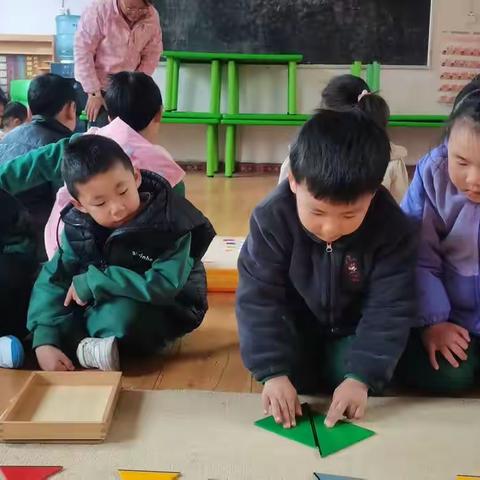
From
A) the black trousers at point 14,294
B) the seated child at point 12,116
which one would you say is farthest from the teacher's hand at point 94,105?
the black trousers at point 14,294

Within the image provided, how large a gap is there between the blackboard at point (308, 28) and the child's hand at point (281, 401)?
3315mm

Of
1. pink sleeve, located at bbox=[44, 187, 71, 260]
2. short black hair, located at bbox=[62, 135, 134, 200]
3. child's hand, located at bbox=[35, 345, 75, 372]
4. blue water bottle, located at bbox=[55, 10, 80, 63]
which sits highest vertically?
blue water bottle, located at bbox=[55, 10, 80, 63]

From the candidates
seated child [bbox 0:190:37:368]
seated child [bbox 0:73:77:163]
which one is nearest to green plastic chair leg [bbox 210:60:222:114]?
seated child [bbox 0:73:77:163]

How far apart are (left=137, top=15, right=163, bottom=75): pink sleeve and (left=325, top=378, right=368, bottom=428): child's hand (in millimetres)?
2158

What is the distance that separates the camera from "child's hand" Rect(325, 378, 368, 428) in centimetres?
97

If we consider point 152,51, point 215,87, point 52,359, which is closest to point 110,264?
point 52,359

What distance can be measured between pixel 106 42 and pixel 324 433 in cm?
217

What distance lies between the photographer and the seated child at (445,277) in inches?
42.4

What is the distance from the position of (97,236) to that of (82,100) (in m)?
2.68

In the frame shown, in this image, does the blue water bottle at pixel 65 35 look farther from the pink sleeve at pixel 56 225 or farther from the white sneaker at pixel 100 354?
the white sneaker at pixel 100 354

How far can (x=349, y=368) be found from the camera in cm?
101

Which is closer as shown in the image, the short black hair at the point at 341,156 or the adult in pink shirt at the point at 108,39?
the short black hair at the point at 341,156

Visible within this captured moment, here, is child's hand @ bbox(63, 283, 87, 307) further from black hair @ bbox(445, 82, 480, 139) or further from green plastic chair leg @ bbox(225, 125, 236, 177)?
green plastic chair leg @ bbox(225, 125, 236, 177)

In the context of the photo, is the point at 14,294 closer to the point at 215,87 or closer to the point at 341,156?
the point at 341,156
